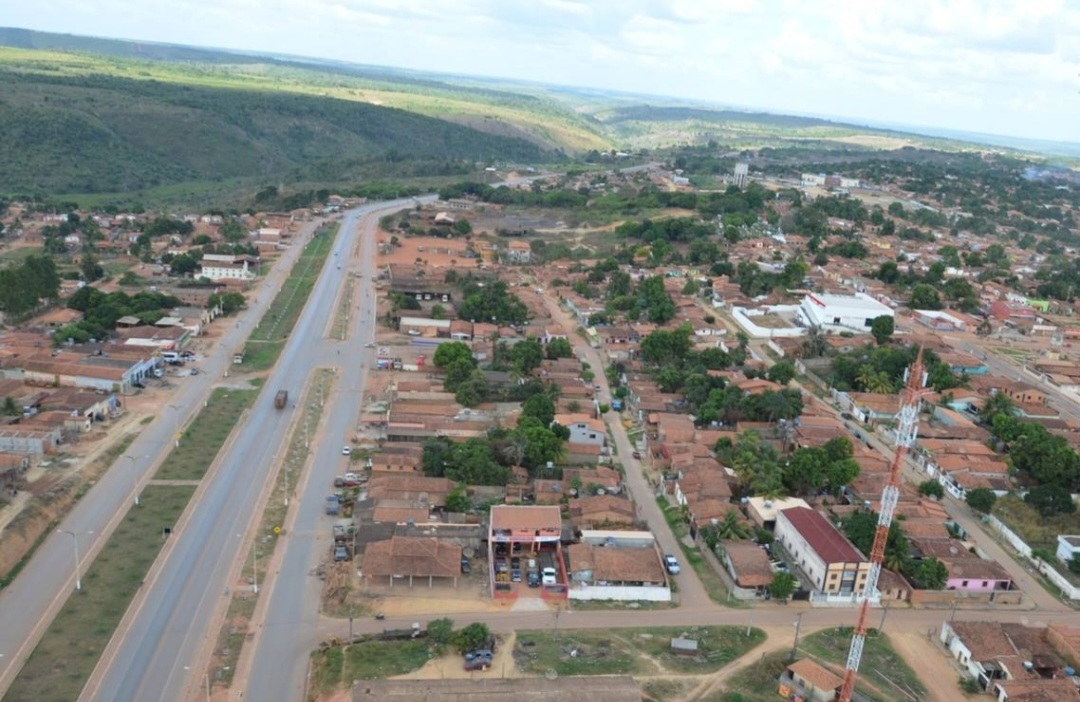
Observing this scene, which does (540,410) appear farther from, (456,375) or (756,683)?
(756,683)

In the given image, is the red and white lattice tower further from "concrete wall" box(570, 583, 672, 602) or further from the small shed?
"concrete wall" box(570, 583, 672, 602)

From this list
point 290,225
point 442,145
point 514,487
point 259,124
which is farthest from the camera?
point 442,145

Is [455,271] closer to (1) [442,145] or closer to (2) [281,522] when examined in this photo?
(2) [281,522]

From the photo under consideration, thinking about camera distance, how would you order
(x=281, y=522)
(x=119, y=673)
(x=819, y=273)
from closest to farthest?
1. (x=119, y=673)
2. (x=281, y=522)
3. (x=819, y=273)

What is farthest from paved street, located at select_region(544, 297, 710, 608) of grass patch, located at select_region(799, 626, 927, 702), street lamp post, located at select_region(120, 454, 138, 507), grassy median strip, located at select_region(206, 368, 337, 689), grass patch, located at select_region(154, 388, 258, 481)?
street lamp post, located at select_region(120, 454, 138, 507)

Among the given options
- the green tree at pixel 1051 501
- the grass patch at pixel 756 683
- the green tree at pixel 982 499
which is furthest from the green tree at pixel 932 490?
the grass patch at pixel 756 683

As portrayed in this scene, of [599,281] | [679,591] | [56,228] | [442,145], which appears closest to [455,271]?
[599,281]

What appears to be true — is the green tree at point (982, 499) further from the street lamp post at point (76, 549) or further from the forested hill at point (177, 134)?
the forested hill at point (177, 134)
